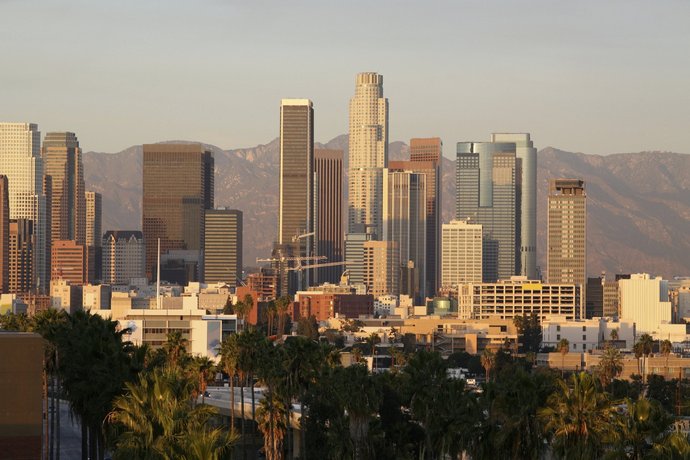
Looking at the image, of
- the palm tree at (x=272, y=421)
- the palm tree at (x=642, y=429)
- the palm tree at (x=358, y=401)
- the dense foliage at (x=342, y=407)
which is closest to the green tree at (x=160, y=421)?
the dense foliage at (x=342, y=407)

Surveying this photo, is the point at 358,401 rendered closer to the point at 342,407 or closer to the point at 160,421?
the point at 342,407

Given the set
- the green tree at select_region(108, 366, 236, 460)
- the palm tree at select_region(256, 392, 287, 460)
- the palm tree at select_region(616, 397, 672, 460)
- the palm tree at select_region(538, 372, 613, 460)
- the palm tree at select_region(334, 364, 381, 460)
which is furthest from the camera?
the palm tree at select_region(256, 392, 287, 460)

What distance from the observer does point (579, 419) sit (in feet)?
247

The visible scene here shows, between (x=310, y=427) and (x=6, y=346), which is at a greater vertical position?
(x=6, y=346)

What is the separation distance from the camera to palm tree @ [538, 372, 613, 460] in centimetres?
7450

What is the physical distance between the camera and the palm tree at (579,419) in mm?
74500

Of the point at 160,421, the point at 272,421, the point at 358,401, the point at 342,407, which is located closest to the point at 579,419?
the point at 160,421

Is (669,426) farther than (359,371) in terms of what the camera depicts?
No

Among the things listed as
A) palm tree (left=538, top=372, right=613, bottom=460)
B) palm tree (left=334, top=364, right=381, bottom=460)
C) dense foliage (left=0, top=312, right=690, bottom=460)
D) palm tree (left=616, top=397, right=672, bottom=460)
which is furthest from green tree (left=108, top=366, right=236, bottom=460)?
palm tree (left=334, top=364, right=381, bottom=460)

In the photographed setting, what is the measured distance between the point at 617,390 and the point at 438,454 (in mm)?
97170

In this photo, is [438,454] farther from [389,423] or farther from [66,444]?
[66,444]

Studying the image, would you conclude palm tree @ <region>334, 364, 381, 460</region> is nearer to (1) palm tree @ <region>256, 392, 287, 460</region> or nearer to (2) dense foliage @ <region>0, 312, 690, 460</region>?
(2) dense foliage @ <region>0, 312, 690, 460</region>

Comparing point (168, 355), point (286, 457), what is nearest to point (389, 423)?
point (286, 457)

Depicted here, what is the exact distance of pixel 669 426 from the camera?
7106 centimetres
